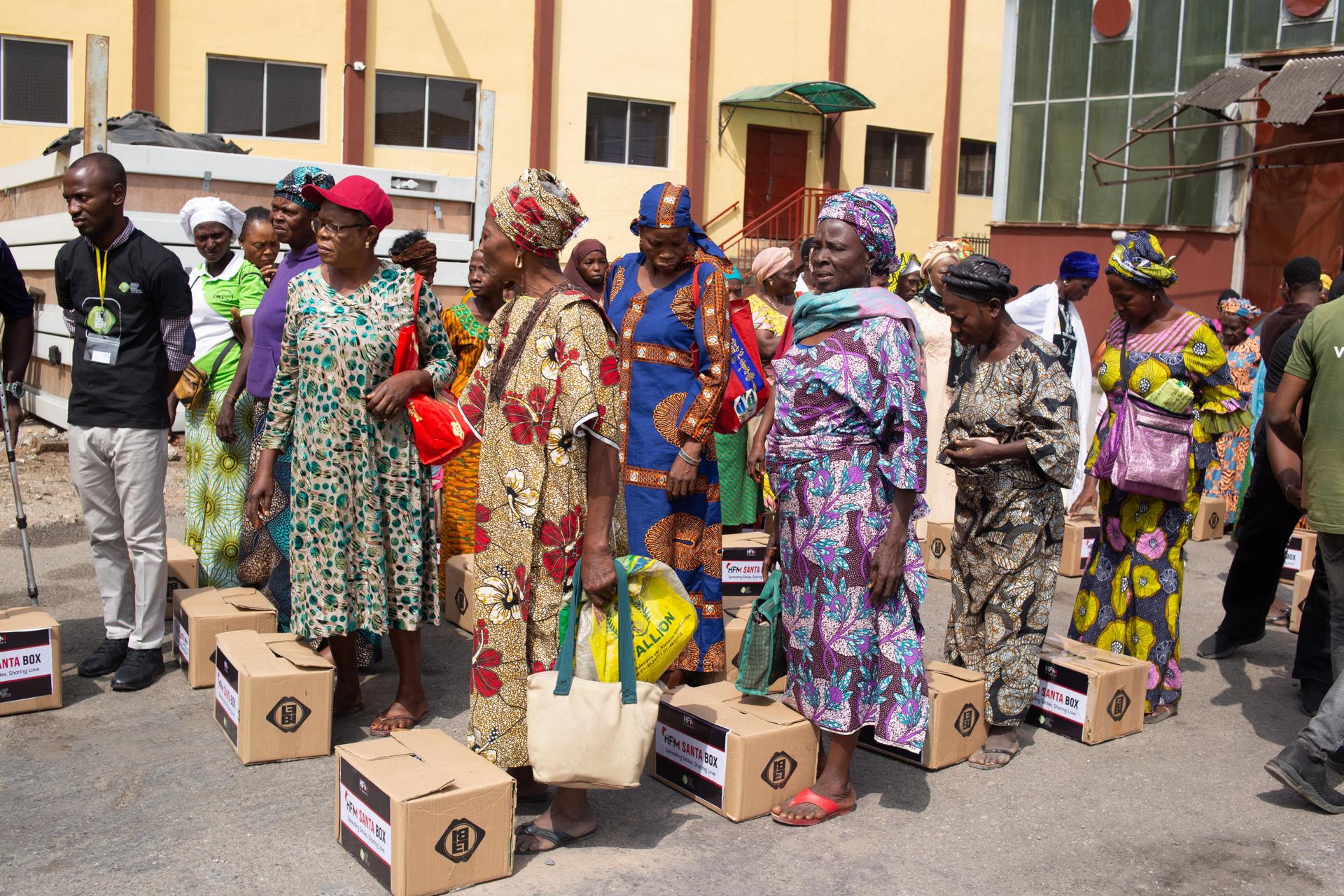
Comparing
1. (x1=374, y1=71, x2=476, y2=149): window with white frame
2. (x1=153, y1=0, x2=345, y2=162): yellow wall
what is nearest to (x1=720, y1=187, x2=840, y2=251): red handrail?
(x1=374, y1=71, x2=476, y2=149): window with white frame

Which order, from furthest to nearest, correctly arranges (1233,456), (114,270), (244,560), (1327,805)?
(1233,456)
(244,560)
(114,270)
(1327,805)

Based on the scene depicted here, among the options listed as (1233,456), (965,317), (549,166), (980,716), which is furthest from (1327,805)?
(549,166)

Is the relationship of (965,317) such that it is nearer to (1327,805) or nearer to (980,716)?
(980,716)

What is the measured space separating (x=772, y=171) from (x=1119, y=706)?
62.9 feet

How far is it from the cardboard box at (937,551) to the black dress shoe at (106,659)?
4793mm

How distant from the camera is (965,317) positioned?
4652 millimetres

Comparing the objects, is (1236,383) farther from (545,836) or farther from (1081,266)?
(545,836)

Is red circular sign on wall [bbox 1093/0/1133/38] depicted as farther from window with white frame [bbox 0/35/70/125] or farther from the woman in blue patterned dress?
the woman in blue patterned dress

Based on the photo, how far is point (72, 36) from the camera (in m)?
16.7

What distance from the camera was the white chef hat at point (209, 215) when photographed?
6.00 metres

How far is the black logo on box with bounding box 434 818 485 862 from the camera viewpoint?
3387 mm

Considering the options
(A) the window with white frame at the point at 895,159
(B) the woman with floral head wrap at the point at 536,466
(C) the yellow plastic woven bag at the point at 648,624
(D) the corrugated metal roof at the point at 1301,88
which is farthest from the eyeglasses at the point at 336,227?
(A) the window with white frame at the point at 895,159

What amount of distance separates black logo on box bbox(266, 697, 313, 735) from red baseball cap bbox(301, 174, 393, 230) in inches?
71.0

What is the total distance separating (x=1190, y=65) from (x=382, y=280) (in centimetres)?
1699
